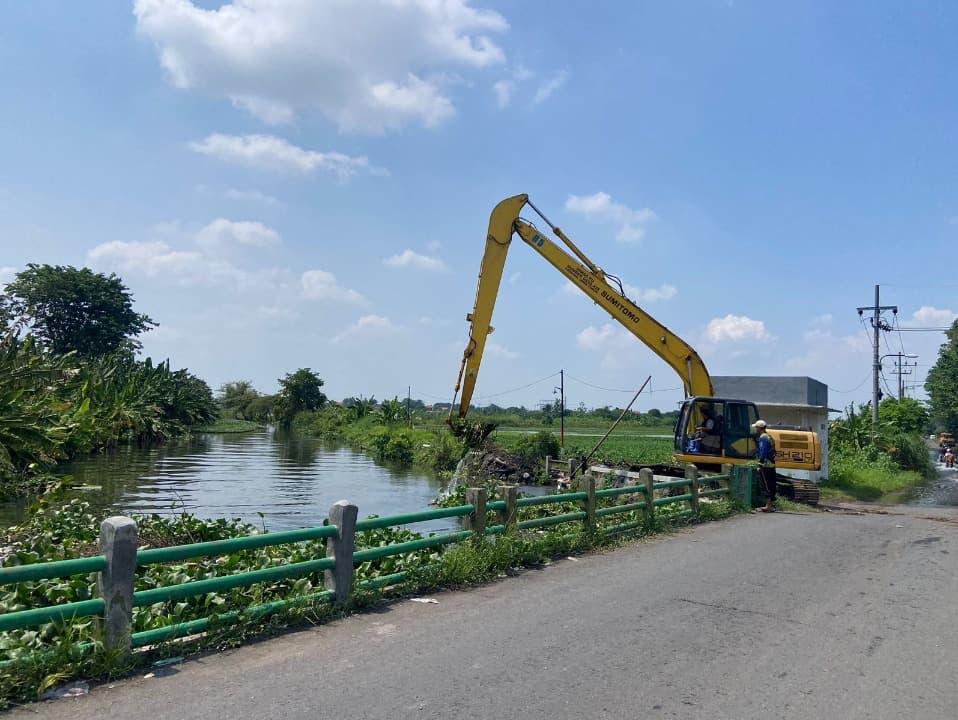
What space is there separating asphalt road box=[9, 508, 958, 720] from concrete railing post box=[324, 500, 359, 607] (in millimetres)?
305

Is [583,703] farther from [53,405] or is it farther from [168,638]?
[53,405]

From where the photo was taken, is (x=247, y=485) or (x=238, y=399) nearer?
(x=247, y=485)

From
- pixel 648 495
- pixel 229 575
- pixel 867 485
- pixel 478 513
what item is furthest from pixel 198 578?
pixel 867 485

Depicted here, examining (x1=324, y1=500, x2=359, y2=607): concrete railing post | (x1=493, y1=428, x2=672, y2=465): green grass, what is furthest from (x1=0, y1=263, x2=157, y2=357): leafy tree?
(x1=324, y1=500, x2=359, y2=607): concrete railing post

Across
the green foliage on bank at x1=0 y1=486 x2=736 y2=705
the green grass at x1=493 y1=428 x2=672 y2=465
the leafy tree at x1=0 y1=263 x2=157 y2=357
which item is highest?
the leafy tree at x1=0 y1=263 x2=157 y2=357

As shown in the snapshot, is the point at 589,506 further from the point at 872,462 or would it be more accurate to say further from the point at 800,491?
the point at 872,462

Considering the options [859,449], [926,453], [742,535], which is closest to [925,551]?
[742,535]

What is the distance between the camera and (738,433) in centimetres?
1831

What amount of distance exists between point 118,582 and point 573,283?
1594cm

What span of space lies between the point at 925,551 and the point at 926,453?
3171 cm

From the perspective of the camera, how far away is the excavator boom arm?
19531 millimetres

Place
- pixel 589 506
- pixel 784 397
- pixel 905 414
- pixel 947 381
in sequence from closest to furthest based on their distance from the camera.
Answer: pixel 589 506
pixel 784 397
pixel 947 381
pixel 905 414

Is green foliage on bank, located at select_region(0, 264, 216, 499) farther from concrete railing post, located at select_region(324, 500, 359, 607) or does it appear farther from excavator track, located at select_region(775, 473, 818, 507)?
excavator track, located at select_region(775, 473, 818, 507)

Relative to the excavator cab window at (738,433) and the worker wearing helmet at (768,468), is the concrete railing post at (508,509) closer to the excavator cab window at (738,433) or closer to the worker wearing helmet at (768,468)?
the worker wearing helmet at (768,468)
